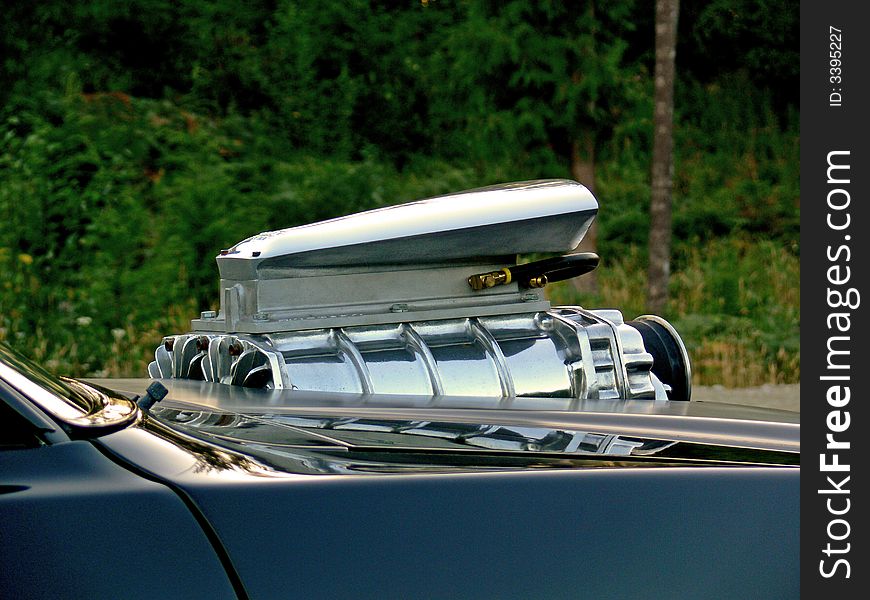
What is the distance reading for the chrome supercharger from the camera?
9.68 ft

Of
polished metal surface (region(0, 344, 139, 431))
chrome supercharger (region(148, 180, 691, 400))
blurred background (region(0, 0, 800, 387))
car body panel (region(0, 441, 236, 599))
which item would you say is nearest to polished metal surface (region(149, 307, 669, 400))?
chrome supercharger (region(148, 180, 691, 400))

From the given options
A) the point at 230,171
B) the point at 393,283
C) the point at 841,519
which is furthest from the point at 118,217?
the point at 841,519

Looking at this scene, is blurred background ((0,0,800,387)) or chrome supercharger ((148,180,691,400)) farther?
blurred background ((0,0,800,387))

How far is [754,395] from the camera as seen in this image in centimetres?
813

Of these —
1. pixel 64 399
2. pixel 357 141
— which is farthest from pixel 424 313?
pixel 357 141

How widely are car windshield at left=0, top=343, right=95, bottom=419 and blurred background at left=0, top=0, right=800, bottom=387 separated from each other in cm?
522

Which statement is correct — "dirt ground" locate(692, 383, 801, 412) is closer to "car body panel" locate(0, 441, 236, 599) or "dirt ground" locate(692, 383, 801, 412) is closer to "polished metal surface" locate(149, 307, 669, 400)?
"polished metal surface" locate(149, 307, 669, 400)

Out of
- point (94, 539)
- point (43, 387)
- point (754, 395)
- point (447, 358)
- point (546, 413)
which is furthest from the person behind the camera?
point (754, 395)

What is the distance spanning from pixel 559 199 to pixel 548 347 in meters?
0.44

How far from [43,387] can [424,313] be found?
1599mm

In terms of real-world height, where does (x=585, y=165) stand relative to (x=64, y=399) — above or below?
above

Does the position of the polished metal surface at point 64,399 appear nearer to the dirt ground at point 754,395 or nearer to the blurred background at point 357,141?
the blurred background at point 357,141

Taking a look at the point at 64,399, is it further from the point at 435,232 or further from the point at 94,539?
the point at 435,232

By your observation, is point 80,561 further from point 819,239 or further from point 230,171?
point 230,171
